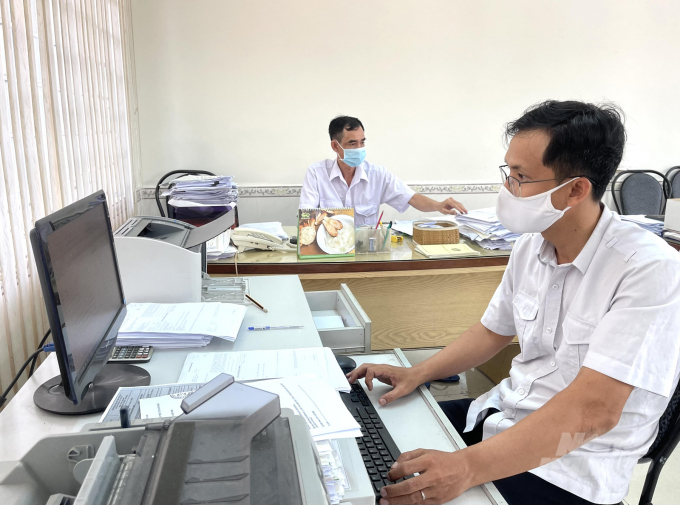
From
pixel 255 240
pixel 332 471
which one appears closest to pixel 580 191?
pixel 332 471

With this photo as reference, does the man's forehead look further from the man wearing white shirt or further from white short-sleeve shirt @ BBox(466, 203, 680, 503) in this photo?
white short-sleeve shirt @ BBox(466, 203, 680, 503)

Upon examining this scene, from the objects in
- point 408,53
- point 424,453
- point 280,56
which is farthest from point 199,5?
point 424,453

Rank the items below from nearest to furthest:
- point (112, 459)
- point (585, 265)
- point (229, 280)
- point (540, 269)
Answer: point (112, 459) < point (585, 265) < point (540, 269) < point (229, 280)

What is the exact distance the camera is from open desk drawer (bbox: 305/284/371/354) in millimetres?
1453

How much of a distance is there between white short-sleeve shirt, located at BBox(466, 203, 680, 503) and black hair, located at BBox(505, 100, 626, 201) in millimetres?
109

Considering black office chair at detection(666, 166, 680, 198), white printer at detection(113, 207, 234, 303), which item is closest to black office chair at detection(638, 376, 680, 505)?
white printer at detection(113, 207, 234, 303)

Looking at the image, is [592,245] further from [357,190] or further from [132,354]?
[357,190]

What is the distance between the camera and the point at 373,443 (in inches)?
38.5

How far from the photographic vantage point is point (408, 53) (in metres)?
4.05

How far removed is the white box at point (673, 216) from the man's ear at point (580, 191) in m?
1.84

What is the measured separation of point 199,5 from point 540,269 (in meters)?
3.45

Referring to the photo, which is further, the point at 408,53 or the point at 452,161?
the point at 452,161

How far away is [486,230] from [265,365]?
1757 millimetres

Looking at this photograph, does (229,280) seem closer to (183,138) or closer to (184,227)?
(184,227)
